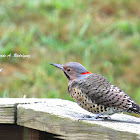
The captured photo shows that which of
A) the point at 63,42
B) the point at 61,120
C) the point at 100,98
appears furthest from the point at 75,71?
the point at 63,42

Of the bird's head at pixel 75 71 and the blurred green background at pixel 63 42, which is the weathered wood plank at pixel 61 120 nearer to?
the bird's head at pixel 75 71

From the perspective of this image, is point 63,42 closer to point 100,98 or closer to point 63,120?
point 100,98

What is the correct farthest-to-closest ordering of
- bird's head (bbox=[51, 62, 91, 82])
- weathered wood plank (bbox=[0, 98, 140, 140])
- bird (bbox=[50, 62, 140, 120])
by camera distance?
bird's head (bbox=[51, 62, 91, 82]), bird (bbox=[50, 62, 140, 120]), weathered wood plank (bbox=[0, 98, 140, 140])

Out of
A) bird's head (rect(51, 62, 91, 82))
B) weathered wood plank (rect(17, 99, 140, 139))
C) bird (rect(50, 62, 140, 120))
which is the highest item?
bird's head (rect(51, 62, 91, 82))

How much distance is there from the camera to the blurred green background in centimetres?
666

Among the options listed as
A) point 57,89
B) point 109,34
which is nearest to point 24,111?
point 57,89

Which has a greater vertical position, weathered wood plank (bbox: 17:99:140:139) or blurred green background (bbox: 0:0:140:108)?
blurred green background (bbox: 0:0:140:108)

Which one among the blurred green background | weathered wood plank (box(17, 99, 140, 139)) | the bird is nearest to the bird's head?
the bird

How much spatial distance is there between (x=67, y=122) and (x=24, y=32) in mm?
5208

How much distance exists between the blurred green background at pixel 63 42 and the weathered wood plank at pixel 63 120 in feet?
8.02

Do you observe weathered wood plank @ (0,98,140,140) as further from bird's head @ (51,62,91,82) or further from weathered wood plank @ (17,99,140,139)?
bird's head @ (51,62,91,82)

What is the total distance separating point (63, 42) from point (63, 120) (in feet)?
16.4

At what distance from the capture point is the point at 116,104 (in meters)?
3.20

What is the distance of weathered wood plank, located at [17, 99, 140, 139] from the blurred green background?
2.44m
